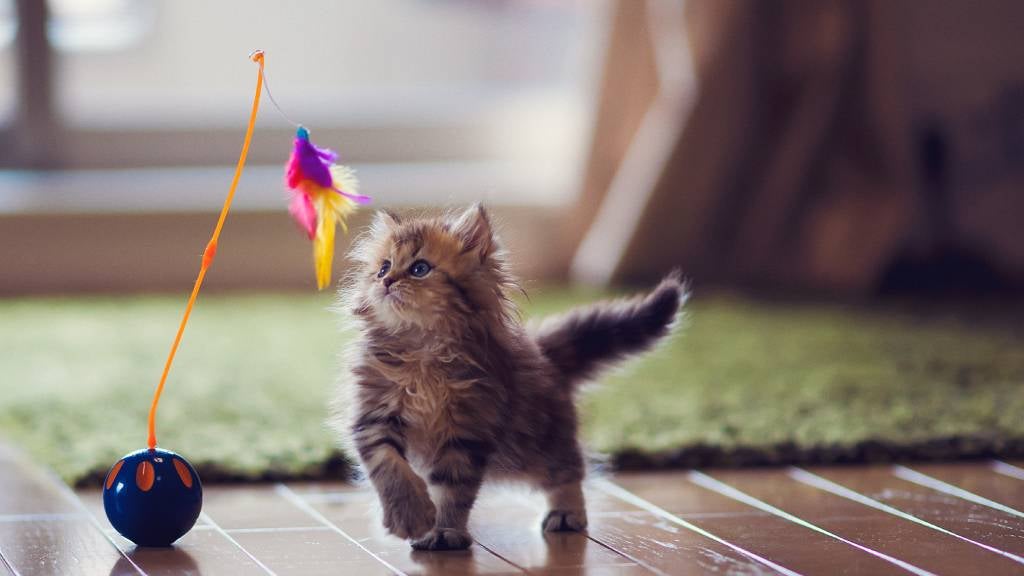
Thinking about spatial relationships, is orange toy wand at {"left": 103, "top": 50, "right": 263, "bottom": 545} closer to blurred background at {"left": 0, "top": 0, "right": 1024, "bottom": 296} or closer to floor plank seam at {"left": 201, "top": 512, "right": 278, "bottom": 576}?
floor plank seam at {"left": 201, "top": 512, "right": 278, "bottom": 576}

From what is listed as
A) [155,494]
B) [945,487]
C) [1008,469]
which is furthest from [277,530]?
[1008,469]

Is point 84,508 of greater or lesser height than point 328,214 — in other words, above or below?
below

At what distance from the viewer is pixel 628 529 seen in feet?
5.61

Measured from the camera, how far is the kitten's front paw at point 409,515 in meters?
1.51

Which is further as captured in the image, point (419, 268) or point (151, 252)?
point (151, 252)

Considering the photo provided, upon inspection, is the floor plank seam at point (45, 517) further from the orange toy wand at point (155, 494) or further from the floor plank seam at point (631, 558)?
the floor plank seam at point (631, 558)

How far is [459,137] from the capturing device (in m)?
5.43

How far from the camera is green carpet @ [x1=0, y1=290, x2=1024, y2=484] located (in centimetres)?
217

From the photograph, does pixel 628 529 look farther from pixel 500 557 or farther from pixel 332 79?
pixel 332 79

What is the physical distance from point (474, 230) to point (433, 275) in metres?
0.08

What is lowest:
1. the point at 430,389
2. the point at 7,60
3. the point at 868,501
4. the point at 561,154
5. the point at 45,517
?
the point at 45,517

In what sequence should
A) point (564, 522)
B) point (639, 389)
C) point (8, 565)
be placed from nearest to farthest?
point (8, 565)
point (564, 522)
point (639, 389)

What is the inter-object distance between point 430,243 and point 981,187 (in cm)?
357

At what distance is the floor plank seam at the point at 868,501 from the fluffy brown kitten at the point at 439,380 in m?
0.49
